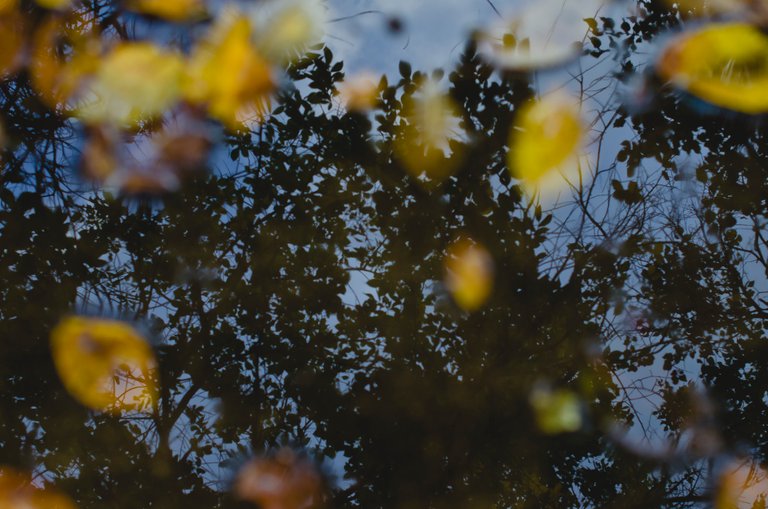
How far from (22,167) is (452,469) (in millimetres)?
3713

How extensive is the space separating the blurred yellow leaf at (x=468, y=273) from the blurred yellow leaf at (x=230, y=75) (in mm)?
1818

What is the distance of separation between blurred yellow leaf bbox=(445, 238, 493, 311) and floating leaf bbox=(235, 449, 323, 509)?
1746 mm

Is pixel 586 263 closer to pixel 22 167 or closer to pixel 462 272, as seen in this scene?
pixel 462 272

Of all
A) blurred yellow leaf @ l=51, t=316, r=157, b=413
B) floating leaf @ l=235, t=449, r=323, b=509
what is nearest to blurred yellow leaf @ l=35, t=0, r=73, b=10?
blurred yellow leaf @ l=51, t=316, r=157, b=413

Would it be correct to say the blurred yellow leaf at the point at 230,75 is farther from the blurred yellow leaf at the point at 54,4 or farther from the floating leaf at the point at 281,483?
the floating leaf at the point at 281,483

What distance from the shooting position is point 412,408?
3670 mm

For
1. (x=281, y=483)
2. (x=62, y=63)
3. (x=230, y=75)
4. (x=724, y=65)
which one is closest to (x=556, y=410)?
(x=281, y=483)

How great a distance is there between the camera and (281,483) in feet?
12.0

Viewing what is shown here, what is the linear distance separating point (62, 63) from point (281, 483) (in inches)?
132

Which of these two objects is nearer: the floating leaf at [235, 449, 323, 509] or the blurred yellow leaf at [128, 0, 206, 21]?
the blurred yellow leaf at [128, 0, 206, 21]

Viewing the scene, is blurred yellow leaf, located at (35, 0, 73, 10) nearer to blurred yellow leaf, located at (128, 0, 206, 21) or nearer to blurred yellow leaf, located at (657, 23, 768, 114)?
blurred yellow leaf, located at (128, 0, 206, 21)

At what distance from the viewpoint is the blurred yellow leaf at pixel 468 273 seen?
3621 millimetres

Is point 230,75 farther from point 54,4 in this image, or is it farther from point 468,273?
point 468,273

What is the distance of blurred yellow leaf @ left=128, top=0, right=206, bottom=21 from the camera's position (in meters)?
3.22
